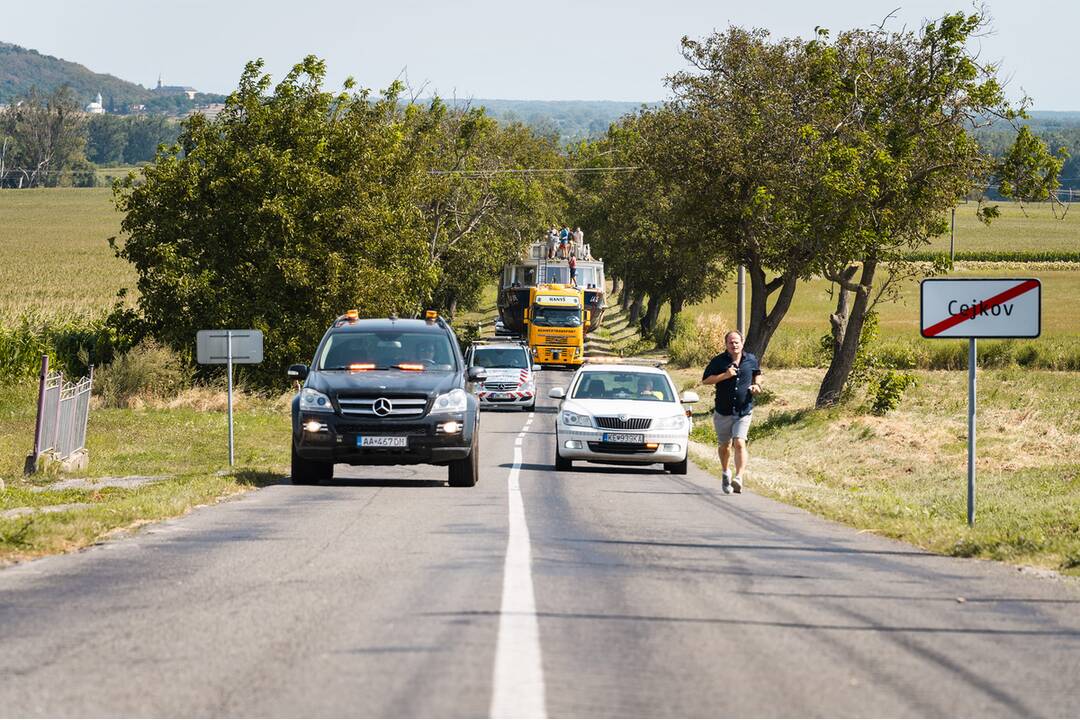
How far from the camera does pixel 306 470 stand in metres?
18.4

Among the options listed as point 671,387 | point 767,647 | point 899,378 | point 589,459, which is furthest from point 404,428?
point 899,378

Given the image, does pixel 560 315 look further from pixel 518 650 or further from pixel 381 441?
pixel 518 650

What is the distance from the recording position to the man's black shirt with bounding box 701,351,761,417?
18.2 meters

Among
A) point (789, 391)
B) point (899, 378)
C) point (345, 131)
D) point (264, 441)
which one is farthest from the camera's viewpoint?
point (789, 391)

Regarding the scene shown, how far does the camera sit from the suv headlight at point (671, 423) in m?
21.9

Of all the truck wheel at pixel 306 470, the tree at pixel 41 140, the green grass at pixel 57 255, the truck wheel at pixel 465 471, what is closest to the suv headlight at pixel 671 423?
the truck wheel at pixel 465 471

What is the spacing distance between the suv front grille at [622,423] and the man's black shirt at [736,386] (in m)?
3.50

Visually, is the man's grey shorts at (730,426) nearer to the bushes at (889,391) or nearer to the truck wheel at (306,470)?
the truck wheel at (306,470)

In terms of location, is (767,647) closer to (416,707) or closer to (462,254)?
(416,707)

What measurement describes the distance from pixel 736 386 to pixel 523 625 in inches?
435

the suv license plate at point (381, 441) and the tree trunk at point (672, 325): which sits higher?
the tree trunk at point (672, 325)

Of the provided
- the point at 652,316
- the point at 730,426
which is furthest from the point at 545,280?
the point at 730,426

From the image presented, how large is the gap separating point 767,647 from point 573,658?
3.44 feet

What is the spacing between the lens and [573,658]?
6.65m
